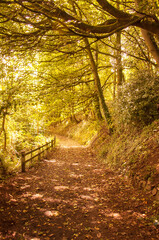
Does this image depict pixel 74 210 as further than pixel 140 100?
No

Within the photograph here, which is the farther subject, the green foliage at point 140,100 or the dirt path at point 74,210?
the green foliage at point 140,100

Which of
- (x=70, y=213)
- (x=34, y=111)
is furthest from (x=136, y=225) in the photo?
(x=34, y=111)

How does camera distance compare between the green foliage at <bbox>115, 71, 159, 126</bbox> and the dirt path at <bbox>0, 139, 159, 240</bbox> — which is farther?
the green foliage at <bbox>115, 71, 159, 126</bbox>

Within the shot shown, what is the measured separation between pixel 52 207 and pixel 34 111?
9.32 metres

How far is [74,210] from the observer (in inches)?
181

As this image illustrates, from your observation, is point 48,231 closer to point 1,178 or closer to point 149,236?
point 149,236

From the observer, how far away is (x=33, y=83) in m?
9.94

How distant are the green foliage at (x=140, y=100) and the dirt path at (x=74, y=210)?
2840 millimetres

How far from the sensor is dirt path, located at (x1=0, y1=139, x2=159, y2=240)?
11.7 ft

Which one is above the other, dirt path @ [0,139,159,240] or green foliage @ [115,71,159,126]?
green foliage @ [115,71,159,126]

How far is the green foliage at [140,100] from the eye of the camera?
736cm

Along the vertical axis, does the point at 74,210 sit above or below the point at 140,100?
below

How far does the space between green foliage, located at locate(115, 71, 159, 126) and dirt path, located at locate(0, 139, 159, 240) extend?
284cm

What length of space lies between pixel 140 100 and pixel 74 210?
530cm
